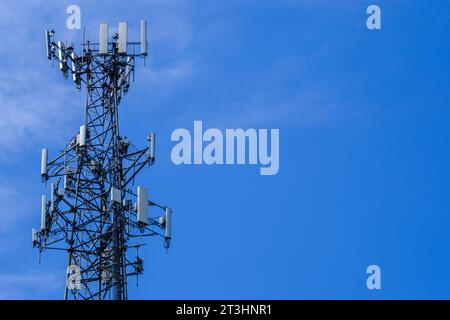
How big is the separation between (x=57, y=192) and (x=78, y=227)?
5.38 feet

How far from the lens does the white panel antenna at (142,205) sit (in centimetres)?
5434

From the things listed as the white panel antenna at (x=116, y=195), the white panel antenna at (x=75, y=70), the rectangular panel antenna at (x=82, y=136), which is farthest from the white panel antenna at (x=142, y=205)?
the white panel antenna at (x=75, y=70)

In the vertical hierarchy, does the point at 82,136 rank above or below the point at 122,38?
below

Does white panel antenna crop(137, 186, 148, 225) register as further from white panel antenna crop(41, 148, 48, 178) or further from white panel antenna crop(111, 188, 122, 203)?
white panel antenna crop(41, 148, 48, 178)

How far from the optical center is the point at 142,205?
2147 inches

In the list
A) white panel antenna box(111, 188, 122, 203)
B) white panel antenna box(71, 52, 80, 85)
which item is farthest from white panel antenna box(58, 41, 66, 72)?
white panel antenna box(111, 188, 122, 203)

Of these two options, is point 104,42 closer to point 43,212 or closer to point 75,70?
point 75,70

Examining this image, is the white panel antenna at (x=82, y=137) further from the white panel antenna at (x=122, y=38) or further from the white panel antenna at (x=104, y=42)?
the white panel antenna at (x=122, y=38)

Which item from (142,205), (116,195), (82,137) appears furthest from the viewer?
(82,137)

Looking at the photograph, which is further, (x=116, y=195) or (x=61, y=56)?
(x=61, y=56)

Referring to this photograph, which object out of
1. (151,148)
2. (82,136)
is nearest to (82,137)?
(82,136)

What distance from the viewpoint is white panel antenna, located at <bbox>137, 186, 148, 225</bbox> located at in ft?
178
